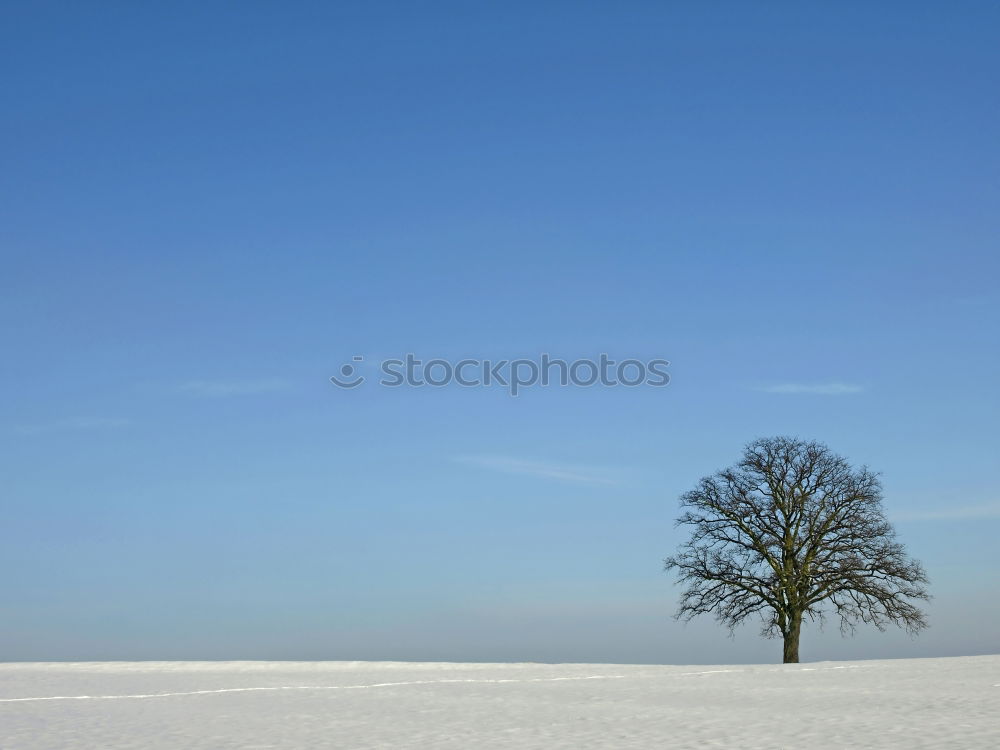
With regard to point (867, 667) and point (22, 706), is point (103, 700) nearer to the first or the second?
point (22, 706)

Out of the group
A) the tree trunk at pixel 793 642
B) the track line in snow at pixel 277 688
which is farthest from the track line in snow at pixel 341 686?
the tree trunk at pixel 793 642

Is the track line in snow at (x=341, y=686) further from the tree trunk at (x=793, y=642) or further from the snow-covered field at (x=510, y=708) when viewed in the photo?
the tree trunk at (x=793, y=642)

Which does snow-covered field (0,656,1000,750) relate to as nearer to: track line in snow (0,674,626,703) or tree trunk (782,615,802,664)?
track line in snow (0,674,626,703)

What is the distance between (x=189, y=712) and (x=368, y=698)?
4.05 metres

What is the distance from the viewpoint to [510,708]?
776 inches

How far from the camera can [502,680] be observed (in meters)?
27.3

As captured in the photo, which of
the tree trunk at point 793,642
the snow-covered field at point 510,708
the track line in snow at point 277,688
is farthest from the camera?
the tree trunk at point 793,642

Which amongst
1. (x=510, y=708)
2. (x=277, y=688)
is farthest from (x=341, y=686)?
(x=510, y=708)

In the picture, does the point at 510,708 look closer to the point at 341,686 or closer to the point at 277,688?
the point at 341,686

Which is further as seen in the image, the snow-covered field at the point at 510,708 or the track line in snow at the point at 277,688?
the track line in snow at the point at 277,688

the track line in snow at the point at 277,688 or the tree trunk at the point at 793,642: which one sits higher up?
the tree trunk at the point at 793,642

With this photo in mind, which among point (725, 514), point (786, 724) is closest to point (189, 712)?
point (786, 724)

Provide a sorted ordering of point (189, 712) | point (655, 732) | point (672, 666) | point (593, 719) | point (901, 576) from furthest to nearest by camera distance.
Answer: point (901, 576)
point (672, 666)
point (189, 712)
point (593, 719)
point (655, 732)

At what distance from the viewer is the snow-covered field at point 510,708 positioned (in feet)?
49.1
